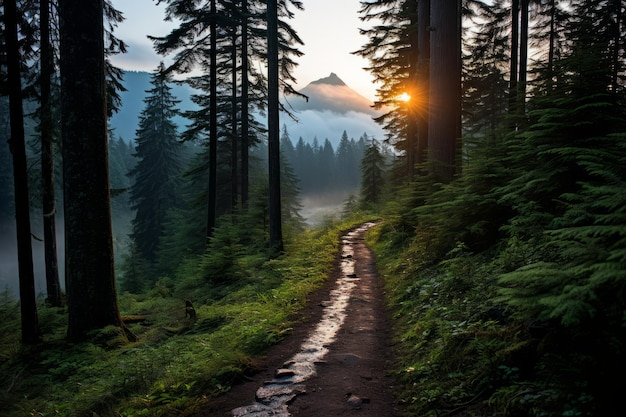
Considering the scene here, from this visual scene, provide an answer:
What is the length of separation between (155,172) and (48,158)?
98.0 ft

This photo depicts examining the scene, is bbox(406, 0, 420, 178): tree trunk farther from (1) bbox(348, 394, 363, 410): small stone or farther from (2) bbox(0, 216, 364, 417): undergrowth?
Answer: (1) bbox(348, 394, 363, 410): small stone

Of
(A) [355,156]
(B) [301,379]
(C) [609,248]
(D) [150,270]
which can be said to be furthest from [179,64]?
(A) [355,156]

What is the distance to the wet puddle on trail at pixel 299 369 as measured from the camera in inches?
142

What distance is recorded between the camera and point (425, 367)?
157 inches

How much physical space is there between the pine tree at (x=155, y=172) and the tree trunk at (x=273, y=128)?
29.2 metres

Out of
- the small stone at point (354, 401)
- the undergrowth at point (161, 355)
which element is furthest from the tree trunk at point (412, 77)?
the small stone at point (354, 401)

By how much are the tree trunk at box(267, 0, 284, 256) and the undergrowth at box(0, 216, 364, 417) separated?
96.4 inches

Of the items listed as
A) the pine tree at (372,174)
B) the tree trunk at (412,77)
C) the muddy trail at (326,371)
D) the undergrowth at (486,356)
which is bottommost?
the muddy trail at (326,371)

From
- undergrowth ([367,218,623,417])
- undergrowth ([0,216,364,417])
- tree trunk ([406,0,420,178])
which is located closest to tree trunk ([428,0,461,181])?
tree trunk ([406,0,420,178])

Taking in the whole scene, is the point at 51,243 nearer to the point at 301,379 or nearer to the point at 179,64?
the point at 179,64

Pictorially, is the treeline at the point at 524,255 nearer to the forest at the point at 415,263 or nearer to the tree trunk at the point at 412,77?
the forest at the point at 415,263

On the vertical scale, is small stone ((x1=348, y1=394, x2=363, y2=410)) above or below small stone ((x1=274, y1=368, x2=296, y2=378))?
above

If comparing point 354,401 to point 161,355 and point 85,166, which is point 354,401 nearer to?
point 161,355

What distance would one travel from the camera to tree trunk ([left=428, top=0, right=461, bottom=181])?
31.1 feet
